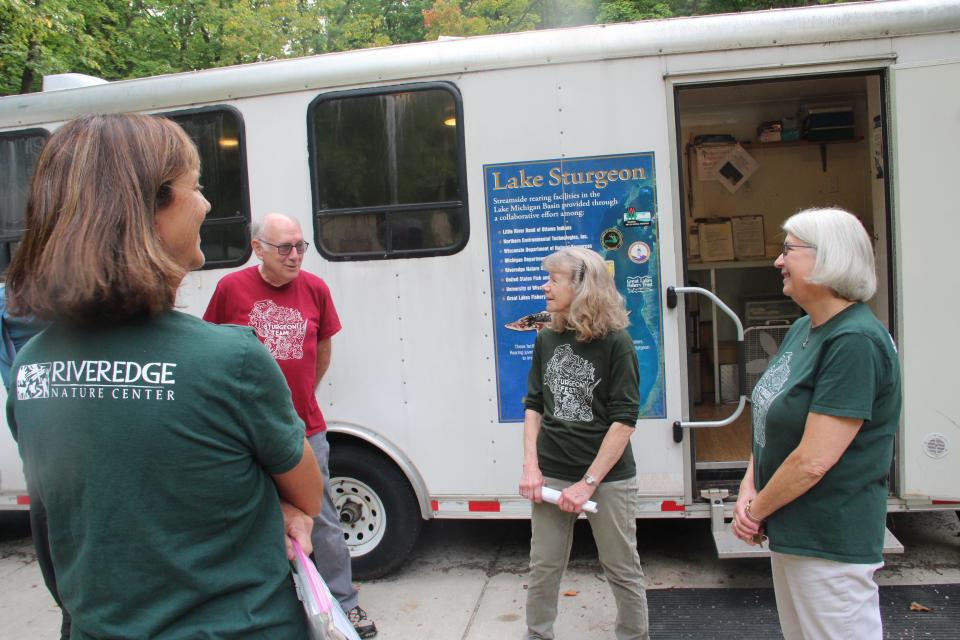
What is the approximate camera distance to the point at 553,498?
3105mm

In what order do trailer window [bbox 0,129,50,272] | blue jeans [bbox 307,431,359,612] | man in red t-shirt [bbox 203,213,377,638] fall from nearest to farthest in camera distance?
man in red t-shirt [bbox 203,213,377,638]
blue jeans [bbox 307,431,359,612]
trailer window [bbox 0,129,50,272]

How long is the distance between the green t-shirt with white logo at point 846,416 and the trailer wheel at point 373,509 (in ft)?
7.94

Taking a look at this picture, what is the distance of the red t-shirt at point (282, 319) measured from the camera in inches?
141

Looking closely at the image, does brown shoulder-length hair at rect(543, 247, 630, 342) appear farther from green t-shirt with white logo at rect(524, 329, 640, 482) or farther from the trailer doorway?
the trailer doorway

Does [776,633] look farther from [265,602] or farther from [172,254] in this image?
[172,254]

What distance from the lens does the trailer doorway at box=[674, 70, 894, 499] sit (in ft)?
22.1

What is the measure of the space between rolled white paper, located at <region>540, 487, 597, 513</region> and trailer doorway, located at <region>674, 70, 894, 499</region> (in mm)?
3614

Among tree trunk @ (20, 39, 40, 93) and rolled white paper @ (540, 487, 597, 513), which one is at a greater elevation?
tree trunk @ (20, 39, 40, 93)

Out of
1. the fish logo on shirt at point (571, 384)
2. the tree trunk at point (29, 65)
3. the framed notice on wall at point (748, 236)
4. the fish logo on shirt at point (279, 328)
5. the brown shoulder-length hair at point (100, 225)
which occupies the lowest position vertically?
the fish logo on shirt at point (571, 384)

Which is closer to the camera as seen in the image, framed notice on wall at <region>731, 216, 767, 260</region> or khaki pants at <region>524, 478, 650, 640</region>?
khaki pants at <region>524, 478, 650, 640</region>

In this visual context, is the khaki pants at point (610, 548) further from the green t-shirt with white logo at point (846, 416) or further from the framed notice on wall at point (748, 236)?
the framed notice on wall at point (748, 236)

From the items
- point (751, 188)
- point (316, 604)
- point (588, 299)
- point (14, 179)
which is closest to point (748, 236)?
point (751, 188)

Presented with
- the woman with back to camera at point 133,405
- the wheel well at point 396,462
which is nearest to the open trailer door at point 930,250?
the wheel well at point 396,462

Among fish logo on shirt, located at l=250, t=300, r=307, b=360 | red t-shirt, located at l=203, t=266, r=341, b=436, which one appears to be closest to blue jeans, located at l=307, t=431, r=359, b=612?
red t-shirt, located at l=203, t=266, r=341, b=436
